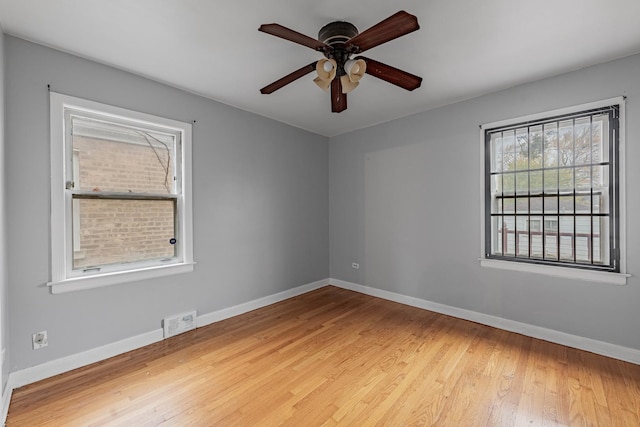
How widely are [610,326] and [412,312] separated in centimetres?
174

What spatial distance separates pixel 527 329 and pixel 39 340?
432 centimetres

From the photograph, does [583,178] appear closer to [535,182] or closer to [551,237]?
[535,182]

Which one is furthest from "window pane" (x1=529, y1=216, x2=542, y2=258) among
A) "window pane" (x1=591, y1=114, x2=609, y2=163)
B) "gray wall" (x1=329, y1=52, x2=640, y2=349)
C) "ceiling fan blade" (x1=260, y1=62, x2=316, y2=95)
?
"ceiling fan blade" (x1=260, y1=62, x2=316, y2=95)

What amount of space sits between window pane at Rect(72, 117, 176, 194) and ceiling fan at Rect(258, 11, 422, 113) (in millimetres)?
1548

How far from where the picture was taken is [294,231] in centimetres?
412

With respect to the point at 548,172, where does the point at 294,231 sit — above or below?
below

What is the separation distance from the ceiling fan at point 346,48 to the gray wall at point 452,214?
4.91 feet

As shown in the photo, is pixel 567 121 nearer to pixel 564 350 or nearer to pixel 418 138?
pixel 418 138

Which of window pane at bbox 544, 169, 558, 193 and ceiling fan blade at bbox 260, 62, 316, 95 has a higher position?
ceiling fan blade at bbox 260, 62, 316, 95

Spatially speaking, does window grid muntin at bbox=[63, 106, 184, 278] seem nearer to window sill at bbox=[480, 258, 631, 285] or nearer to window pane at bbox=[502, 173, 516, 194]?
window sill at bbox=[480, 258, 631, 285]

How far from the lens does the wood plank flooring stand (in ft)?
5.63

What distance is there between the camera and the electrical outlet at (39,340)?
208 centimetres

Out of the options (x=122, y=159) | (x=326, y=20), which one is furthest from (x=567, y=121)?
(x=122, y=159)

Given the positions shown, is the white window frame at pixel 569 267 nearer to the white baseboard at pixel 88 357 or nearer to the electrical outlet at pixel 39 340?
the white baseboard at pixel 88 357
